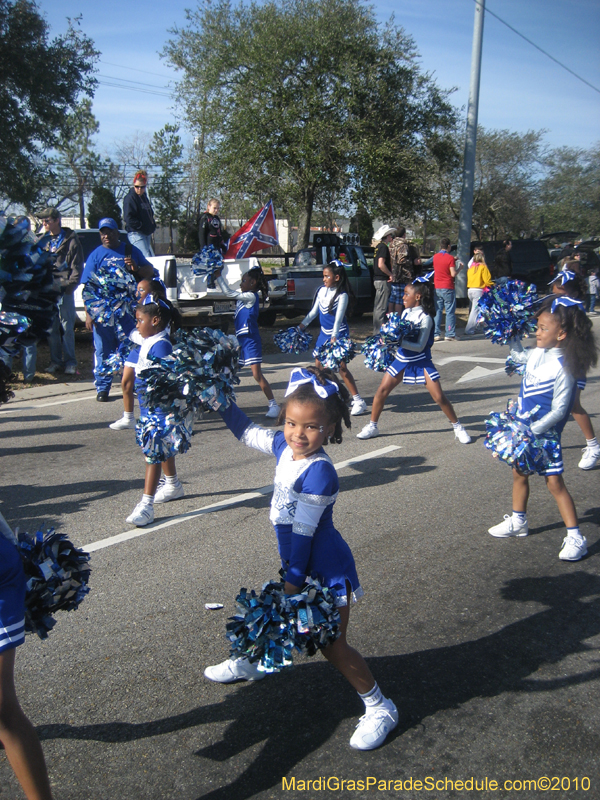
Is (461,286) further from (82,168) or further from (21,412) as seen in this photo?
(82,168)

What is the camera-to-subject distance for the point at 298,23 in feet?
68.0

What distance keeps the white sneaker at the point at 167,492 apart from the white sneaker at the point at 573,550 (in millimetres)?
2778

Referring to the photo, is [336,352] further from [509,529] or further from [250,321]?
[509,529]

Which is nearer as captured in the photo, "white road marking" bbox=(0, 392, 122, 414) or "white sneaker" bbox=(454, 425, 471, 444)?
"white sneaker" bbox=(454, 425, 471, 444)

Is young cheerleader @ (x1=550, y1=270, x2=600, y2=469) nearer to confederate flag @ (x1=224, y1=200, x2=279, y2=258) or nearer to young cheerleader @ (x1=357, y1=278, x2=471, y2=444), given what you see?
young cheerleader @ (x1=357, y1=278, x2=471, y2=444)

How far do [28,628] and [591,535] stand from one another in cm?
382

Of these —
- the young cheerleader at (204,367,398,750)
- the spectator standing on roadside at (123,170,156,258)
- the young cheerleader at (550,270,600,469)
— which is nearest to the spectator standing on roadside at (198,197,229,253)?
the spectator standing on roadside at (123,170,156,258)

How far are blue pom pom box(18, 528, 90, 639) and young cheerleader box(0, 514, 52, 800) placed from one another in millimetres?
143

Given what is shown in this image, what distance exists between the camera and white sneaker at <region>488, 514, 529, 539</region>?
466 centimetres

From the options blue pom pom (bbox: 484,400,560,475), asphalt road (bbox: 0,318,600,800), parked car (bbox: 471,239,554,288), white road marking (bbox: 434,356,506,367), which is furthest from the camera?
parked car (bbox: 471,239,554,288)

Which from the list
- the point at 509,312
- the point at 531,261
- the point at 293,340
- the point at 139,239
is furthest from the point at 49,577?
the point at 531,261

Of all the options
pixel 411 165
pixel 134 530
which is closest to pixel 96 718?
pixel 134 530

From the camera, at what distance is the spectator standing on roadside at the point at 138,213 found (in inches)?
417

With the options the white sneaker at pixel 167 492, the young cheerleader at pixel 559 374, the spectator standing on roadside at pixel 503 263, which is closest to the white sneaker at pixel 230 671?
the young cheerleader at pixel 559 374
